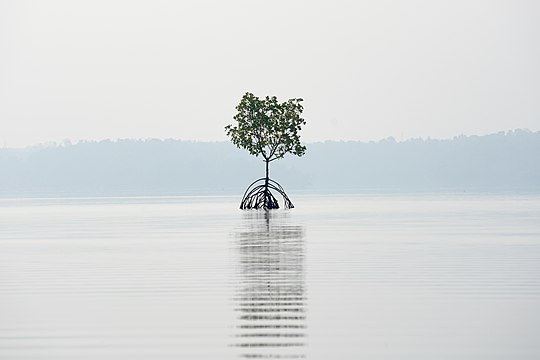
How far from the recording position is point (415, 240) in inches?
1202

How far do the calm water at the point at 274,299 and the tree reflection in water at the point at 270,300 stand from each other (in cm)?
2

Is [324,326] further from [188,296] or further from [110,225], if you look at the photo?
[110,225]

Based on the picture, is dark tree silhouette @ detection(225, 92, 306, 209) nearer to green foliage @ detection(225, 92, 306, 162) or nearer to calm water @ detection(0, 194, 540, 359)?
green foliage @ detection(225, 92, 306, 162)

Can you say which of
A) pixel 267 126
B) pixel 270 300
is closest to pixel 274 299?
pixel 270 300

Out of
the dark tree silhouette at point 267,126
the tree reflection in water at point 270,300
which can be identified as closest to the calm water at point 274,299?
the tree reflection in water at point 270,300

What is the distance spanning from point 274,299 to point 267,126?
170 feet

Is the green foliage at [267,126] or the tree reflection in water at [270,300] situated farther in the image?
the green foliage at [267,126]

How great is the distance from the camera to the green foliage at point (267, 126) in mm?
67500

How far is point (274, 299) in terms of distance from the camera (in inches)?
627

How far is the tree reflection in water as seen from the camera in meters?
11.9

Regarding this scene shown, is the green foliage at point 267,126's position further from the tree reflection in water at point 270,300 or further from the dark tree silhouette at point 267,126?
the tree reflection in water at point 270,300

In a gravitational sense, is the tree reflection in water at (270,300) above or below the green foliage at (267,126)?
below

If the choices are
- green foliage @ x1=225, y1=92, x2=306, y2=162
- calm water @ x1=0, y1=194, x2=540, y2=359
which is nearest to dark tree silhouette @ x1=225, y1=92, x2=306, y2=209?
green foliage @ x1=225, y1=92, x2=306, y2=162

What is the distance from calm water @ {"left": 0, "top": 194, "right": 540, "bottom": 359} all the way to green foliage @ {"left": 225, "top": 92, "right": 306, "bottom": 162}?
36.8 m
